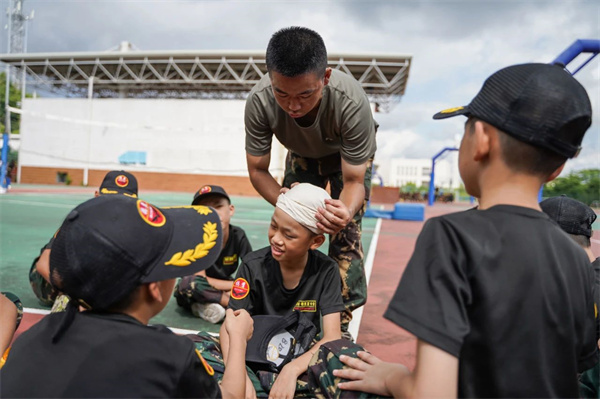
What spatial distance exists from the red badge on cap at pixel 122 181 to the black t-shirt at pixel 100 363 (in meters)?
2.57

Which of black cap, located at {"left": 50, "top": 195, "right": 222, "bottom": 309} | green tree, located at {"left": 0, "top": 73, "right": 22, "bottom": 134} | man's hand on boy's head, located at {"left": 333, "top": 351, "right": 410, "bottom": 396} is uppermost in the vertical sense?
green tree, located at {"left": 0, "top": 73, "right": 22, "bottom": 134}

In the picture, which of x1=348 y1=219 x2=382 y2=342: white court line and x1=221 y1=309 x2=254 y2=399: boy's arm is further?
x1=348 y1=219 x2=382 y2=342: white court line

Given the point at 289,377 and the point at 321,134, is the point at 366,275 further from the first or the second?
the point at 289,377

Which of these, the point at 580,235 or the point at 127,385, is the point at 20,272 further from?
the point at 580,235

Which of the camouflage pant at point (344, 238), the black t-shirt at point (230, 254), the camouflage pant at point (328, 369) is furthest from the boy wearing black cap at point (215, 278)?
the camouflage pant at point (328, 369)

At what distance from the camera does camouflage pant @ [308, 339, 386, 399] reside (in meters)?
1.47

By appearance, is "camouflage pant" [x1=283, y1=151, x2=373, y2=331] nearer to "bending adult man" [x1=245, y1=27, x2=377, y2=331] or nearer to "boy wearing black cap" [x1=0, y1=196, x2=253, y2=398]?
"bending adult man" [x1=245, y1=27, x2=377, y2=331]

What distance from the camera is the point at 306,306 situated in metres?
2.20

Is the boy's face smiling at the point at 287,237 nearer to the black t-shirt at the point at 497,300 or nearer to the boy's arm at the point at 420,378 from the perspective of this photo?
the boy's arm at the point at 420,378

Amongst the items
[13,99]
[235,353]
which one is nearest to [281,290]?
[235,353]

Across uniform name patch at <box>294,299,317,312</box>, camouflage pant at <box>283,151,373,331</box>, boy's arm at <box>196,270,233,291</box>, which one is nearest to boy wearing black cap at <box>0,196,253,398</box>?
uniform name patch at <box>294,299,317,312</box>

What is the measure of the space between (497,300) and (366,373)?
526 millimetres

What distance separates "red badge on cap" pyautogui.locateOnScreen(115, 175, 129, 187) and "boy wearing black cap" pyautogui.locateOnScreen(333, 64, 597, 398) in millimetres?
2979

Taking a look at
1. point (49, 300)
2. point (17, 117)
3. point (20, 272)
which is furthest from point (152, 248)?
point (17, 117)
